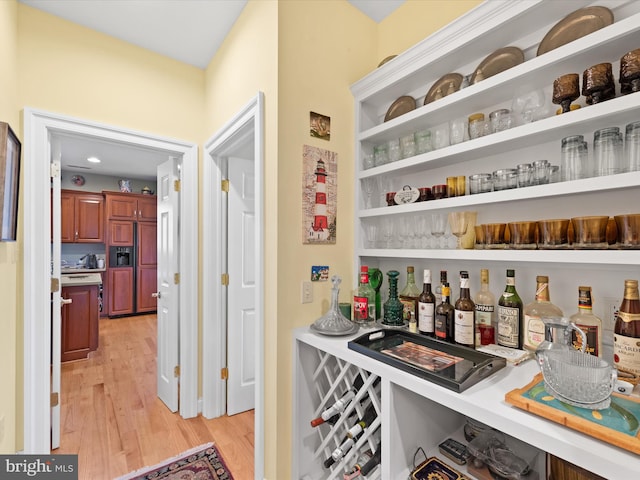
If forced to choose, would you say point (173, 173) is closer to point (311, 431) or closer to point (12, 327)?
point (12, 327)

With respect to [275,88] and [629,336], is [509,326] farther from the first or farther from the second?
[275,88]

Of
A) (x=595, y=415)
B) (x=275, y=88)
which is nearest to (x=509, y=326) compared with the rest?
(x=595, y=415)

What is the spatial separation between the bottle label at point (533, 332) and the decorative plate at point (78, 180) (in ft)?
22.9

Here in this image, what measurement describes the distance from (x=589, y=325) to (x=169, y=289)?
2.61 metres

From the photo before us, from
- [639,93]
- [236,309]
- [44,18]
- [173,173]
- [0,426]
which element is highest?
[44,18]

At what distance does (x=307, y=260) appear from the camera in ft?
5.38

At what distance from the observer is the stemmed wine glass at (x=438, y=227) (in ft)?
4.97

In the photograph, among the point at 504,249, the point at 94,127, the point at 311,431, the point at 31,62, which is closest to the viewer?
the point at 504,249

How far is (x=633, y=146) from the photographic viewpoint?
3.14ft

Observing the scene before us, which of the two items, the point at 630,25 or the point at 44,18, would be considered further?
the point at 44,18

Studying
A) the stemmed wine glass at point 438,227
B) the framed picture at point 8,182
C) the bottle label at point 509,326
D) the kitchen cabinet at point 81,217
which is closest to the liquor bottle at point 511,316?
the bottle label at point 509,326

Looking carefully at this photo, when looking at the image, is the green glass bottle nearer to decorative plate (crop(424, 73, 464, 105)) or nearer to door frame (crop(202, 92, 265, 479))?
decorative plate (crop(424, 73, 464, 105))

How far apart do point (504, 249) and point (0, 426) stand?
2.50m

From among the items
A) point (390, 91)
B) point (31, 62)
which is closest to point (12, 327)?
point (31, 62)
